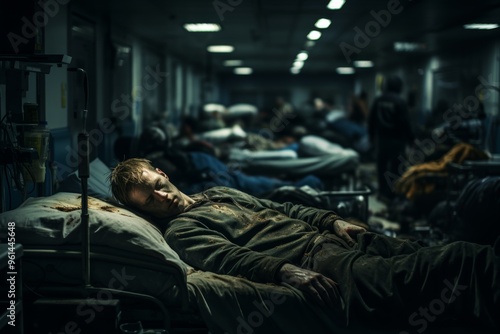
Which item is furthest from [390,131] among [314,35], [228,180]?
[228,180]

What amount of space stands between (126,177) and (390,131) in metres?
5.30

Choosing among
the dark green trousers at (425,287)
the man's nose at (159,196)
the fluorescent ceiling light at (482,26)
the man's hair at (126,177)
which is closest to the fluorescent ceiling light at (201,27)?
the fluorescent ceiling light at (482,26)

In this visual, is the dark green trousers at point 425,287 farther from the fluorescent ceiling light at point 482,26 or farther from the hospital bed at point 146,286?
the fluorescent ceiling light at point 482,26

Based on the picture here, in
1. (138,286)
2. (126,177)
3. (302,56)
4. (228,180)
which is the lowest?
(138,286)

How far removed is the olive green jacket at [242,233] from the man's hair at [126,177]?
22cm

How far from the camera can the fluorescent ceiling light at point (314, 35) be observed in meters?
7.69

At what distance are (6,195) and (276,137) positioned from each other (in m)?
6.78

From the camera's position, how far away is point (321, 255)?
8.05 feet

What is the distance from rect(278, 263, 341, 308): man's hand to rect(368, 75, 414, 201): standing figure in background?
5.09 m

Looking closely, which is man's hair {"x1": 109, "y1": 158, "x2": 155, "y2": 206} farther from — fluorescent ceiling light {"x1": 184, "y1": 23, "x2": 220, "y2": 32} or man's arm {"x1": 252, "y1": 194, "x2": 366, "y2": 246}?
fluorescent ceiling light {"x1": 184, "y1": 23, "x2": 220, "y2": 32}

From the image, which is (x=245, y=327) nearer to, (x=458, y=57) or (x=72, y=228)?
(x=72, y=228)

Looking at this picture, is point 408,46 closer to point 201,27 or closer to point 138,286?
point 201,27

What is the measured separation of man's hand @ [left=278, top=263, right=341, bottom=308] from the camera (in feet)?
7.24

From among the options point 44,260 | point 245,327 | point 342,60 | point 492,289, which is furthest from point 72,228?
point 342,60
